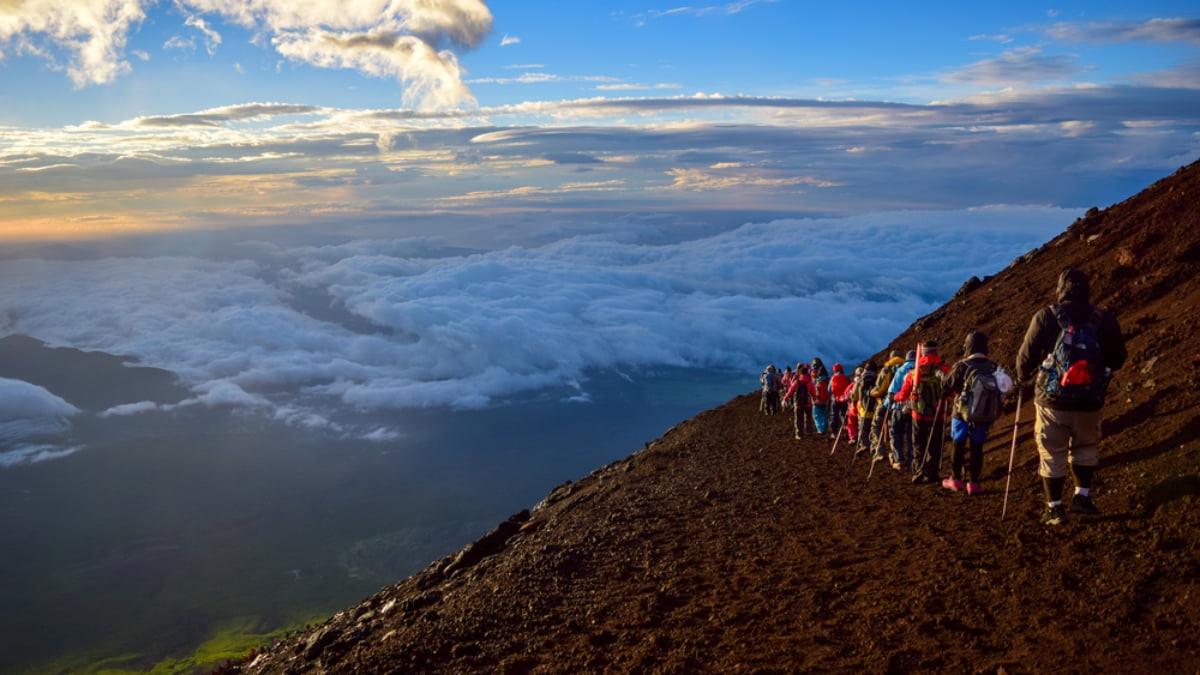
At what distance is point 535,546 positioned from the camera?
1014cm

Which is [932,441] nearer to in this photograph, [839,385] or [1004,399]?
[1004,399]

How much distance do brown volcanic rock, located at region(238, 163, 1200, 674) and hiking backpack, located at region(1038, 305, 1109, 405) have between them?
1.03m

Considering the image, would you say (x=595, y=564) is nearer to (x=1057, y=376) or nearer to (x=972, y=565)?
(x=972, y=565)

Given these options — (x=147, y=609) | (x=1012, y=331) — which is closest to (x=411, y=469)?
(x=147, y=609)

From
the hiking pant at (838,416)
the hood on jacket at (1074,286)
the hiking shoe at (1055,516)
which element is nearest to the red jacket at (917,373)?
the hiking shoe at (1055,516)

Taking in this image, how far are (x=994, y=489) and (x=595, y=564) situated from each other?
449 cm

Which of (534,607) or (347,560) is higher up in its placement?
(534,607)

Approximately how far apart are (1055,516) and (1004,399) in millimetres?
2411

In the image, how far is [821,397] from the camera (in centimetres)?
1581

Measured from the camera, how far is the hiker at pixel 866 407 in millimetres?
12461

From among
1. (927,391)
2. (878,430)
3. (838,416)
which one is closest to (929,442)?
(927,391)

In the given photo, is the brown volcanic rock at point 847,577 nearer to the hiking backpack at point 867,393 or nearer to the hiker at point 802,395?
the hiking backpack at point 867,393

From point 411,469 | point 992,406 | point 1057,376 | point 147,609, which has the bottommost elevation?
point 411,469

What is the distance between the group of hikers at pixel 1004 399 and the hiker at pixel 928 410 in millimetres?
12
